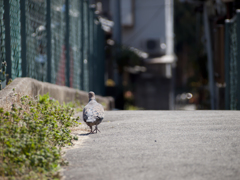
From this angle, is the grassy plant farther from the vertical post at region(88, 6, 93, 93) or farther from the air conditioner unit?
the air conditioner unit

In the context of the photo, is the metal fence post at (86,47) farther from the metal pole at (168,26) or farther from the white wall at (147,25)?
the metal pole at (168,26)

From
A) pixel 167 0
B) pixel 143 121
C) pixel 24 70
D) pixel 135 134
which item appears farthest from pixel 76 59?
pixel 167 0

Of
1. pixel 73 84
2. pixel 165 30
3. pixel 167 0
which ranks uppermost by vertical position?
pixel 167 0

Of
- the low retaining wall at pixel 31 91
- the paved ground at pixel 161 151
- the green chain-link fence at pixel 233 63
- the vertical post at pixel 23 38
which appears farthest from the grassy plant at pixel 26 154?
the green chain-link fence at pixel 233 63

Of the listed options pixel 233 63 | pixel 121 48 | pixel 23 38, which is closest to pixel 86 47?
pixel 233 63

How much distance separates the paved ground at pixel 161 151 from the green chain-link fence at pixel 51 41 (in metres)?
1.73

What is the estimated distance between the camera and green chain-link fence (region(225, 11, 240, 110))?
823cm

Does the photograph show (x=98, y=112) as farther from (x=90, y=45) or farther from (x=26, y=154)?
(x=90, y=45)

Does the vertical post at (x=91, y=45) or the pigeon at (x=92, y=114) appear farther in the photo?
the vertical post at (x=91, y=45)

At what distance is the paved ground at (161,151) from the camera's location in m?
3.28

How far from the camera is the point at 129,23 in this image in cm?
2105

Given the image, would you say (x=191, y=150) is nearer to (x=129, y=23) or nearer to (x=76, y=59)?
(x=76, y=59)

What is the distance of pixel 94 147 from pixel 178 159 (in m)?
1.06

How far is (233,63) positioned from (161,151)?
5.87 m
